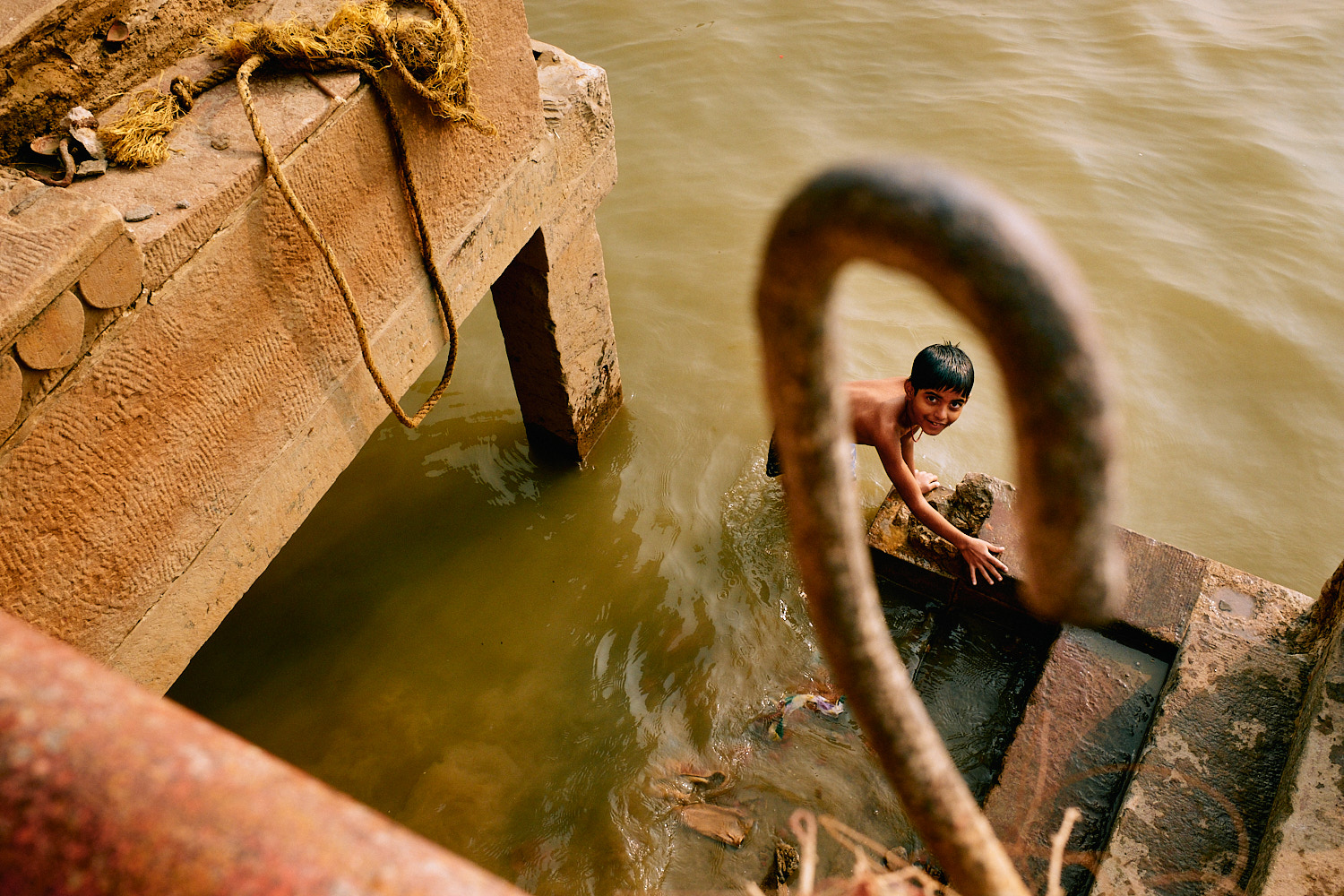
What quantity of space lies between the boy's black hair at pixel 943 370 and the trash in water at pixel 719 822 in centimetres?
188

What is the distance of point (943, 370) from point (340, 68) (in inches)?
93.9

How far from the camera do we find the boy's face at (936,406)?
3240 millimetres

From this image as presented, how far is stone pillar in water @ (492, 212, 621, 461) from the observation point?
3.51 metres

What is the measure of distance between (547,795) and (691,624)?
1018 millimetres

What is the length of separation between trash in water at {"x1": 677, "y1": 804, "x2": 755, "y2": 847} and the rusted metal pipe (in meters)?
2.92

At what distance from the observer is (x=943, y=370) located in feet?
10.5

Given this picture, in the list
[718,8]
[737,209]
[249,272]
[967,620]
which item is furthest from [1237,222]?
[249,272]

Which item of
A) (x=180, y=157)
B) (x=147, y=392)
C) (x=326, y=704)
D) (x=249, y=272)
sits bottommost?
(x=326, y=704)

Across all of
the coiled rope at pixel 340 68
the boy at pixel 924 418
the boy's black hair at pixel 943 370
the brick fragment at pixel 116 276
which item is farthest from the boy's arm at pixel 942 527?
the brick fragment at pixel 116 276

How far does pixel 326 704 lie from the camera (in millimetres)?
3508

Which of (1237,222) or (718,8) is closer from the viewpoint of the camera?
(1237,222)

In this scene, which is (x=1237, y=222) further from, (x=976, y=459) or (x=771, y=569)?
(x=771, y=569)

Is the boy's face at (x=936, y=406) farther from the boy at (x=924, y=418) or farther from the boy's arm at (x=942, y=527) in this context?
the boy's arm at (x=942, y=527)

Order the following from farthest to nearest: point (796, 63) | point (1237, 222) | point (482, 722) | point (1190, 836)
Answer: point (796, 63) < point (1237, 222) < point (482, 722) < point (1190, 836)
